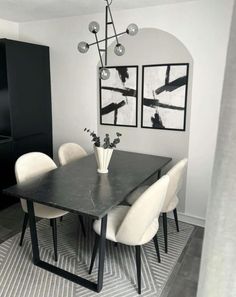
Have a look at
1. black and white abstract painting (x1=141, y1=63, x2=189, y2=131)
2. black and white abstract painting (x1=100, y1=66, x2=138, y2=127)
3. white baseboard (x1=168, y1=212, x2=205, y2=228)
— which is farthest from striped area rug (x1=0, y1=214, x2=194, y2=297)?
black and white abstract painting (x1=100, y1=66, x2=138, y2=127)

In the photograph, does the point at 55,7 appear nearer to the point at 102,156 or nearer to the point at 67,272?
the point at 102,156

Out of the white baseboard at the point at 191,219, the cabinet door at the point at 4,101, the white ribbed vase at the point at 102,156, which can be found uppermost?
the cabinet door at the point at 4,101

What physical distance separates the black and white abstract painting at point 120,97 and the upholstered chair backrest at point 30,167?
1050 mm

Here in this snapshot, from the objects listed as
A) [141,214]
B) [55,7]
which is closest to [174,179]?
[141,214]

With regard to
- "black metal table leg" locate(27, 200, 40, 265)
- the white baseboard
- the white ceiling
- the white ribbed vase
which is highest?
the white ceiling

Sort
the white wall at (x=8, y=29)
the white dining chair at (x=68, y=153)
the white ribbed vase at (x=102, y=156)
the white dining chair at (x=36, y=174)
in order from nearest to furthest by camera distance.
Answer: the white dining chair at (x=36, y=174) → the white ribbed vase at (x=102, y=156) → the white dining chair at (x=68, y=153) → the white wall at (x=8, y=29)

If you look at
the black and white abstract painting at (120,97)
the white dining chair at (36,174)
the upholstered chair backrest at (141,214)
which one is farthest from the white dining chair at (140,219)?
→ the black and white abstract painting at (120,97)

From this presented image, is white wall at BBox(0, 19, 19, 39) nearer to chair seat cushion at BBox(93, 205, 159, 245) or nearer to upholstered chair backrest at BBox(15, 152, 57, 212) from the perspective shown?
upholstered chair backrest at BBox(15, 152, 57, 212)

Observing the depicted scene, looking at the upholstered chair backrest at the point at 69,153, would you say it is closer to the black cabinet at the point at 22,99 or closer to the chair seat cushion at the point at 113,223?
the black cabinet at the point at 22,99

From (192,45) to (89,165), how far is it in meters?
1.66

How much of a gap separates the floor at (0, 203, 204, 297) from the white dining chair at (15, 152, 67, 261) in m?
0.45

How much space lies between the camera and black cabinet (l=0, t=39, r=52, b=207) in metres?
3.13

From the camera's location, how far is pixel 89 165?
268cm

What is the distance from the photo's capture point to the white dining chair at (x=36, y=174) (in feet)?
7.47
